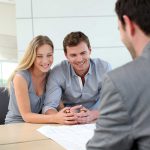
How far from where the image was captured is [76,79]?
239cm

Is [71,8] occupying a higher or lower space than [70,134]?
higher

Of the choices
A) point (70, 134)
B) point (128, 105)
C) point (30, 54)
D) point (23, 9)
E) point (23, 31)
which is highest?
point (23, 9)

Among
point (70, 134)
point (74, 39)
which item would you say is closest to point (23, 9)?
point (74, 39)

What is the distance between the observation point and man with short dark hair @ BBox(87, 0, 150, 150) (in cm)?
76

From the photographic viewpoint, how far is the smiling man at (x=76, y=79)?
228 cm

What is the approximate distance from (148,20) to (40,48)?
1531 millimetres

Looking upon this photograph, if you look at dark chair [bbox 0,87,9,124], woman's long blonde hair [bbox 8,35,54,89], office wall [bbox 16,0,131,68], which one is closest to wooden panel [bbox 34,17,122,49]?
office wall [bbox 16,0,131,68]

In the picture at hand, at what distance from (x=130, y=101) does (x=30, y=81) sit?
1.62m

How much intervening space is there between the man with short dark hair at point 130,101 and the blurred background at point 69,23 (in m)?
2.55

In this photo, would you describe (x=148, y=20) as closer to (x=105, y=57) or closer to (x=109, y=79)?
(x=109, y=79)

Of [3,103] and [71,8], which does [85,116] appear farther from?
[71,8]

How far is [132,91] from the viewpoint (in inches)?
30.0

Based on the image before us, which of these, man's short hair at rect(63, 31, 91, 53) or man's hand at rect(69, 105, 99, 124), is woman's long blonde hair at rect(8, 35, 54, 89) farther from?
man's hand at rect(69, 105, 99, 124)

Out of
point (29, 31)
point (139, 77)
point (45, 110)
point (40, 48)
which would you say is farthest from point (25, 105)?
point (139, 77)
